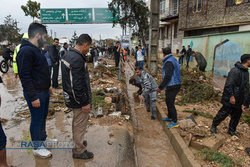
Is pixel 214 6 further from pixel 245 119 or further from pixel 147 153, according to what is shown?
pixel 147 153

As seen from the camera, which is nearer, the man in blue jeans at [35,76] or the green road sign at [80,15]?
the man in blue jeans at [35,76]

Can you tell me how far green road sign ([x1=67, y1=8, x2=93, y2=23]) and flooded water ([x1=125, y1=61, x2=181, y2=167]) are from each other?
1762cm

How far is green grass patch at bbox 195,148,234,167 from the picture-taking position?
8.68 feet

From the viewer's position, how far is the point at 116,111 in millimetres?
4551

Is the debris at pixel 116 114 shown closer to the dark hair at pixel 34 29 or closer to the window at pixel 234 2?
the dark hair at pixel 34 29

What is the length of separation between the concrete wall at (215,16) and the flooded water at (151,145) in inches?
456

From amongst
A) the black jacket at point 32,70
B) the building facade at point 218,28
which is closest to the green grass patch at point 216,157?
the black jacket at point 32,70

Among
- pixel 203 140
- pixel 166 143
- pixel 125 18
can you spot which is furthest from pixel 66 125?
pixel 125 18

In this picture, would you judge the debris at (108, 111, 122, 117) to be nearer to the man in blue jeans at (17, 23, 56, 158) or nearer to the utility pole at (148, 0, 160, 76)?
the man in blue jeans at (17, 23, 56, 158)

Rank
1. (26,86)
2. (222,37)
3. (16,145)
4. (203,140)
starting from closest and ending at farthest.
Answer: (26,86), (16,145), (203,140), (222,37)

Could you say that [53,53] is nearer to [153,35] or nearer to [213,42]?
[153,35]

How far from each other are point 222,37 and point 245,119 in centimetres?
754

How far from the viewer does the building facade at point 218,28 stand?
9350mm

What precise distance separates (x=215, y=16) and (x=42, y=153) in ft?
51.9
